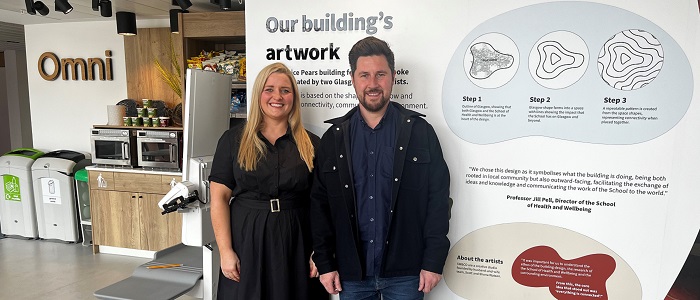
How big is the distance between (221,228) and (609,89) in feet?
6.00

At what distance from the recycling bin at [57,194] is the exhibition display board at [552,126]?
4256 millimetres

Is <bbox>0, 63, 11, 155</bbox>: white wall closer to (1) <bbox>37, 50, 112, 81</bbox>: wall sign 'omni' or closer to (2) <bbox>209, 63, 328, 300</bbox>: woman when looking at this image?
(1) <bbox>37, 50, 112, 81</bbox>: wall sign 'omni'

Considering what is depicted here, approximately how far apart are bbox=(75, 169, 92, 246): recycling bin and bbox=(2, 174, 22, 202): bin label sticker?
0.89 m

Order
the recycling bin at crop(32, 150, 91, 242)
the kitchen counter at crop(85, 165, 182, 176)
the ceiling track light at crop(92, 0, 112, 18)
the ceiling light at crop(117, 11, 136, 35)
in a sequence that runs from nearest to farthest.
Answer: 1. the ceiling track light at crop(92, 0, 112, 18)
2. the kitchen counter at crop(85, 165, 182, 176)
3. the ceiling light at crop(117, 11, 136, 35)
4. the recycling bin at crop(32, 150, 91, 242)

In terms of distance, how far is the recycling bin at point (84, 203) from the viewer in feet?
16.0

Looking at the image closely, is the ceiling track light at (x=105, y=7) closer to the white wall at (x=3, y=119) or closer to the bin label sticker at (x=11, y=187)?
the bin label sticker at (x=11, y=187)

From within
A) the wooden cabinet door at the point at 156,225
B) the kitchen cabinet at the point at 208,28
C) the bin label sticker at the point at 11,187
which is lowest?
the wooden cabinet door at the point at 156,225

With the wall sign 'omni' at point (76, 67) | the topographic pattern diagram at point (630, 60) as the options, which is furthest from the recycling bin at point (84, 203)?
the topographic pattern diagram at point (630, 60)

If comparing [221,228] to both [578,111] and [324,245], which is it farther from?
[578,111]

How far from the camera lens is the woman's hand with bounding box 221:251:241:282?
198 cm

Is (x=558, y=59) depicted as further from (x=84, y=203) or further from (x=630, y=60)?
(x=84, y=203)

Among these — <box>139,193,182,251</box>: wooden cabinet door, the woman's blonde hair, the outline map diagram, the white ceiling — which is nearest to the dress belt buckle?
the woman's blonde hair

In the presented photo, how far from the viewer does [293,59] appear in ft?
7.40

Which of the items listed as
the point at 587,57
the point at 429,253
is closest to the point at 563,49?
the point at 587,57
